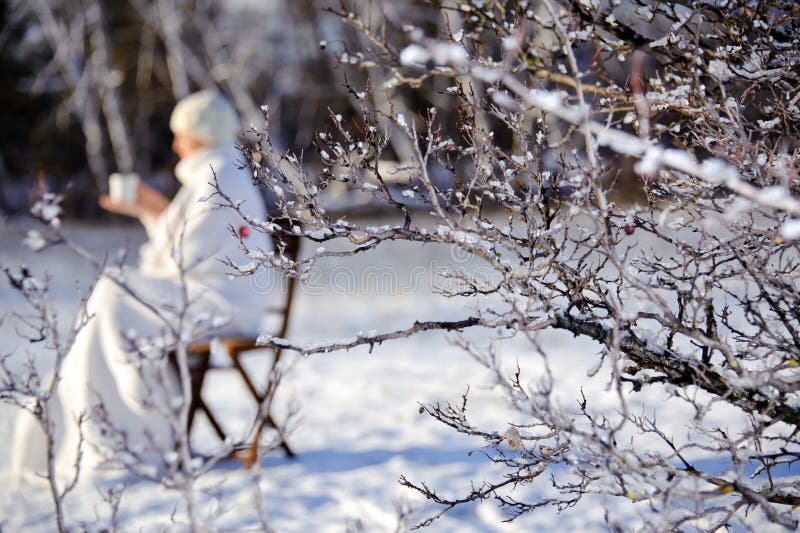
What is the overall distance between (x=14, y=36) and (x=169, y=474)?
15855 millimetres

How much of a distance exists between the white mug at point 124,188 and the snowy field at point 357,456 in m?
0.50

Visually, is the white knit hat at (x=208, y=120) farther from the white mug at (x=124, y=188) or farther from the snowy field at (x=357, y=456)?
the snowy field at (x=357, y=456)

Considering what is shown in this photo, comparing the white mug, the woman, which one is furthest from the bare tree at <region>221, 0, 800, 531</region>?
the white mug

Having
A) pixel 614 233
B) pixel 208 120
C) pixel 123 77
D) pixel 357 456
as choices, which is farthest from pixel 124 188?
pixel 123 77

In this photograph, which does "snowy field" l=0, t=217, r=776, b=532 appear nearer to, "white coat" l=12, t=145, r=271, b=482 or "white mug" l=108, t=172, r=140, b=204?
"white coat" l=12, t=145, r=271, b=482

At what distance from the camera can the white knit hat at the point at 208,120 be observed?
372 cm

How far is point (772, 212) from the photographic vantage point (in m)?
1.72

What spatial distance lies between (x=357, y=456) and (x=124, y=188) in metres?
1.69

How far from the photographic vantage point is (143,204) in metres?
3.72

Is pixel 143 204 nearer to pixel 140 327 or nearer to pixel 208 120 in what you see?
pixel 208 120

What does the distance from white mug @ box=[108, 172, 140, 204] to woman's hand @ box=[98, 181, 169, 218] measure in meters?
0.01

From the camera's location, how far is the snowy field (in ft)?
9.02

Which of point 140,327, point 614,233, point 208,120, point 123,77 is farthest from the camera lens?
point 123,77

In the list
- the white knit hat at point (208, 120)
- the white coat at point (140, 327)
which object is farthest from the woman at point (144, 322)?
the white knit hat at point (208, 120)
